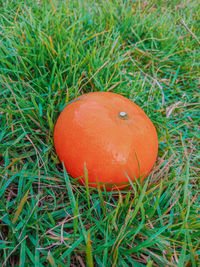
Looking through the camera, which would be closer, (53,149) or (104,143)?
(104,143)

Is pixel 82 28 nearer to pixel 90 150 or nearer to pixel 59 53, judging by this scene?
pixel 59 53

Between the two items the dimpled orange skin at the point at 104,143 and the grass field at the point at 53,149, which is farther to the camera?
the dimpled orange skin at the point at 104,143

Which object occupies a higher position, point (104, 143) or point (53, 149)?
point (104, 143)

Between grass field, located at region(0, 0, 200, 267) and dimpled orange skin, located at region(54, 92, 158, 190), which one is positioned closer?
grass field, located at region(0, 0, 200, 267)

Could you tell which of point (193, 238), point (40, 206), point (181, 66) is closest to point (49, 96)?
point (40, 206)
